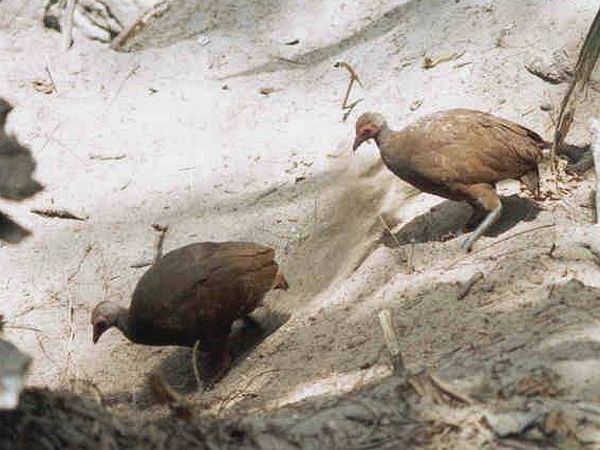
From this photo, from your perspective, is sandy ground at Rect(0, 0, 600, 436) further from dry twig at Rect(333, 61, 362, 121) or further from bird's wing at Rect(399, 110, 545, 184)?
bird's wing at Rect(399, 110, 545, 184)

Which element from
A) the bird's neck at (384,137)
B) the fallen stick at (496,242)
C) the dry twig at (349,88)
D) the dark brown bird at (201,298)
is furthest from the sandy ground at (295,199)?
the bird's neck at (384,137)

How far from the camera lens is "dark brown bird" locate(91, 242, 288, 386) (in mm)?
6293

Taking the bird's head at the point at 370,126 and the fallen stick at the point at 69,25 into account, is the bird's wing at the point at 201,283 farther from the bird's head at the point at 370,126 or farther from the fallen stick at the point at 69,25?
the fallen stick at the point at 69,25

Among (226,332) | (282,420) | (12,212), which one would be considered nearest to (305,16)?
(12,212)

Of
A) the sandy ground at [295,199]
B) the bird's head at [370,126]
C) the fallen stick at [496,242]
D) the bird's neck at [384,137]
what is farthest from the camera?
the bird's head at [370,126]

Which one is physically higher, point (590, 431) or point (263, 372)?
point (590, 431)

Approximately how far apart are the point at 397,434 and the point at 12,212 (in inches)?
198

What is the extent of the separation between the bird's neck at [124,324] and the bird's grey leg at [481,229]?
205cm

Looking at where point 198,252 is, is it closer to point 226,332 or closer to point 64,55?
point 226,332

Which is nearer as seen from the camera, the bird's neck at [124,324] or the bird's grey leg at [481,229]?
the bird's grey leg at [481,229]

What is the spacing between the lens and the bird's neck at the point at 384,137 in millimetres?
6707

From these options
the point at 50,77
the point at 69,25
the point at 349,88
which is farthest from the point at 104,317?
the point at 69,25

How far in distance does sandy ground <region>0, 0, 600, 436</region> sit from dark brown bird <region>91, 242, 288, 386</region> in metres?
0.24

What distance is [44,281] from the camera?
24.7ft
